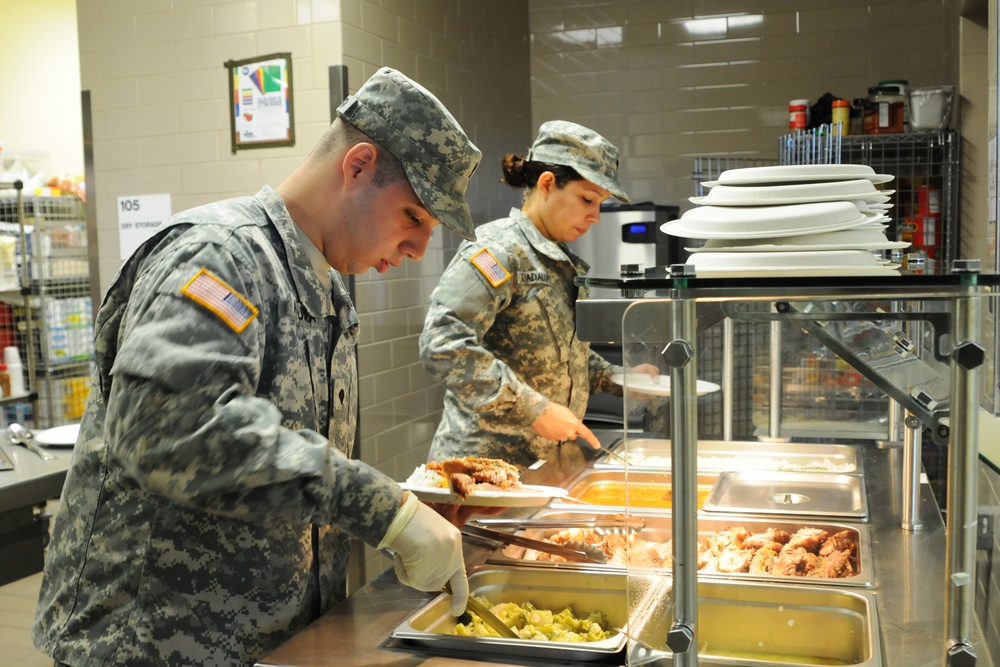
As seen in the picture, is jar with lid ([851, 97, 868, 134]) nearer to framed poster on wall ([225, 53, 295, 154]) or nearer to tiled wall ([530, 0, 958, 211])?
tiled wall ([530, 0, 958, 211])

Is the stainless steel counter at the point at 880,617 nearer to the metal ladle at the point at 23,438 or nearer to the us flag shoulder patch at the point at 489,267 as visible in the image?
the us flag shoulder patch at the point at 489,267

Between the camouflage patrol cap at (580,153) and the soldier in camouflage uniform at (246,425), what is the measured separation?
1490 mm

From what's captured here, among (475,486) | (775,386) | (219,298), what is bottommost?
(475,486)

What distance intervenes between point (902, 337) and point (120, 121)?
3877 mm

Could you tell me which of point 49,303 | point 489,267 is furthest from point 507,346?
point 49,303

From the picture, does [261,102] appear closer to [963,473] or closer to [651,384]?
[651,384]

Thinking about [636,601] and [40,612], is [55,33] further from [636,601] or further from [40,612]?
[636,601]

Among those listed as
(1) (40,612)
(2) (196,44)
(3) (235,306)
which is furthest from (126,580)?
(2) (196,44)

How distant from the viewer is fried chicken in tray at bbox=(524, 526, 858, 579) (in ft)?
4.81

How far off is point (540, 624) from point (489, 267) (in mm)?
1486

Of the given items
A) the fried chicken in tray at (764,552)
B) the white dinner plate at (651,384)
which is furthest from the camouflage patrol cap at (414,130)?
the fried chicken in tray at (764,552)

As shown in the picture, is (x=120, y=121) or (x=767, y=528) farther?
(x=120, y=121)

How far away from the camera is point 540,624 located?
1719 millimetres

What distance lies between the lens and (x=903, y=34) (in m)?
5.54
